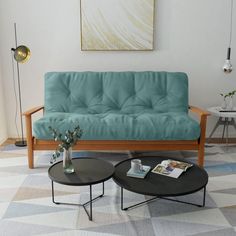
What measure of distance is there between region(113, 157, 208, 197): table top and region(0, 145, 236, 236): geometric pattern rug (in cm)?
25

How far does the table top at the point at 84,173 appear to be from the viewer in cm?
167

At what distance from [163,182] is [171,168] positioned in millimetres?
206

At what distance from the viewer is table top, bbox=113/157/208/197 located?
64.2 inches

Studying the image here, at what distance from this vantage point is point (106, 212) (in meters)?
1.84

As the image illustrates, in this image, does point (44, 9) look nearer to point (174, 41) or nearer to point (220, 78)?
point (174, 41)

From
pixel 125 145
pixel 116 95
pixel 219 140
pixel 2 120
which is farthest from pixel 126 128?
pixel 2 120

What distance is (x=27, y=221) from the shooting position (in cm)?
174

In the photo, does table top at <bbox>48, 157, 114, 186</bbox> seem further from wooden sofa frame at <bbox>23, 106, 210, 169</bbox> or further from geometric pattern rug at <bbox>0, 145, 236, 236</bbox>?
wooden sofa frame at <bbox>23, 106, 210, 169</bbox>

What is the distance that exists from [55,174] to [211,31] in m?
2.65

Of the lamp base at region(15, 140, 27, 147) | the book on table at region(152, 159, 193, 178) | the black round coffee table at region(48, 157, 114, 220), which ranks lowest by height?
the lamp base at region(15, 140, 27, 147)

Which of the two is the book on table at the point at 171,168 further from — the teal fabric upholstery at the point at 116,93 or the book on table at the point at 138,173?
the teal fabric upholstery at the point at 116,93

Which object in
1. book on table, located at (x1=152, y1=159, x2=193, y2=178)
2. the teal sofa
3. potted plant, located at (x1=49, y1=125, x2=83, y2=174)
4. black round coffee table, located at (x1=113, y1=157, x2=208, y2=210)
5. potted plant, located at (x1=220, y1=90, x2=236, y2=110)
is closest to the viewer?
black round coffee table, located at (x1=113, y1=157, x2=208, y2=210)

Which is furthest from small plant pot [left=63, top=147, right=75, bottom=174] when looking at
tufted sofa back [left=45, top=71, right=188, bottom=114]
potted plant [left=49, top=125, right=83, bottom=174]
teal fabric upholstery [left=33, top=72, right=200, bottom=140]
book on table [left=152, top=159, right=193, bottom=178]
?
tufted sofa back [left=45, top=71, right=188, bottom=114]

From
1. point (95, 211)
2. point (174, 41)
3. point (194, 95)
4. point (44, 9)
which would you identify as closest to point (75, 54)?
point (44, 9)
